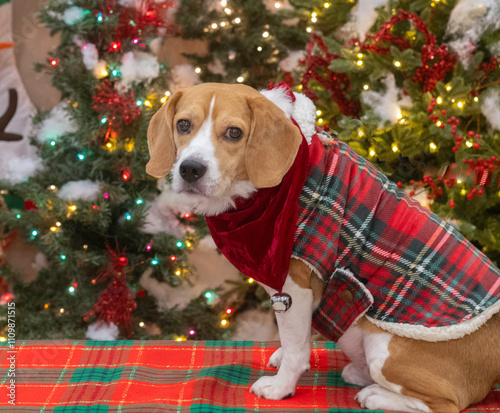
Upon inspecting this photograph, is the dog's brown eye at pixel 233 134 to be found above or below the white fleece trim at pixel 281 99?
below

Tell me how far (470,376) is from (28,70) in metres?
3.39

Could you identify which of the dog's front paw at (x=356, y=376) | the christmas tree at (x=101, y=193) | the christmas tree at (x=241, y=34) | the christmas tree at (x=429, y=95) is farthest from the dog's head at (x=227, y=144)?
the christmas tree at (x=241, y=34)

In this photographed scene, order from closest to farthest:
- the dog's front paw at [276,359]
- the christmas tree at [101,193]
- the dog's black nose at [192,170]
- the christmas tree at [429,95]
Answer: the dog's black nose at [192,170] → the dog's front paw at [276,359] → the christmas tree at [429,95] → the christmas tree at [101,193]

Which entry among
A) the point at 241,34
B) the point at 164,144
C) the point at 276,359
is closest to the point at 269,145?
the point at 164,144

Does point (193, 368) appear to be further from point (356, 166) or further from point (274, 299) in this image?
point (356, 166)

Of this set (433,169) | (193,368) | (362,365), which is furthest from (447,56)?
(193,368)

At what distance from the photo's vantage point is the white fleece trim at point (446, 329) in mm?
1718

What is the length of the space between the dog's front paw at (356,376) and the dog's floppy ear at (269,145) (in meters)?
0.82

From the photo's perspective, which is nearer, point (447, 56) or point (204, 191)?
point (204, 191)

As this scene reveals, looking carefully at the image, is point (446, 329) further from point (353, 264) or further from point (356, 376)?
point (356, 376)

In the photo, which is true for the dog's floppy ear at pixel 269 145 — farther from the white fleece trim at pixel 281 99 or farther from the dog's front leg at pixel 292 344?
the dog's front leg at pixel 292 344

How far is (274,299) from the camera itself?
1.81 meters

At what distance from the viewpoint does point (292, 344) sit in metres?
1.86

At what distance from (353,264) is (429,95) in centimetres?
115
